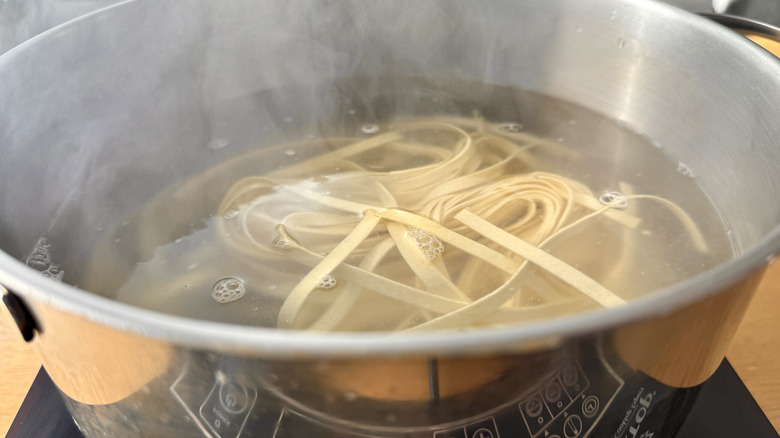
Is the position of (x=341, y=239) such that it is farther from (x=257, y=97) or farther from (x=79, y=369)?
(x=79, y=369)

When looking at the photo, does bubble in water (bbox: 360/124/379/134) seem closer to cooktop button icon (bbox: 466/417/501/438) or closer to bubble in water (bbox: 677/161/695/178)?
bubble in water (bbox: 677/161/695/178)

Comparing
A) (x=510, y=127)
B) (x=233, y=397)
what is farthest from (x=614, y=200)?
(x=233, y=397)

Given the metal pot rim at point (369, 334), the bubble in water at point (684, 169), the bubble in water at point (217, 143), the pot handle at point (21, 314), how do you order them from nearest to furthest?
the metal pot rim at point (369, 334)
the pot handle at point (21, 314)
the bubble in water at point (684, 169)
the bubble in water at point (217, 143)

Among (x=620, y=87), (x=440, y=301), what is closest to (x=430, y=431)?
(x=440, y=301)

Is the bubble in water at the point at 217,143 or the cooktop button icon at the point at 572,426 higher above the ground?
the cooktop button icon at the point at 572,426

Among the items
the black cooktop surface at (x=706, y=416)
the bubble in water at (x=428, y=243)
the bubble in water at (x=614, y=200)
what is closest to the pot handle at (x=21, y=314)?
the black cooktop surface at (x=706, y=416)

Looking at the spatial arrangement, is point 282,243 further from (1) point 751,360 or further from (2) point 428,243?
(1) point 751,360

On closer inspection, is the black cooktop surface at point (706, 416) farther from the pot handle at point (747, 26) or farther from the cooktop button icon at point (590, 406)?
the pot handle at point (747, 26)
